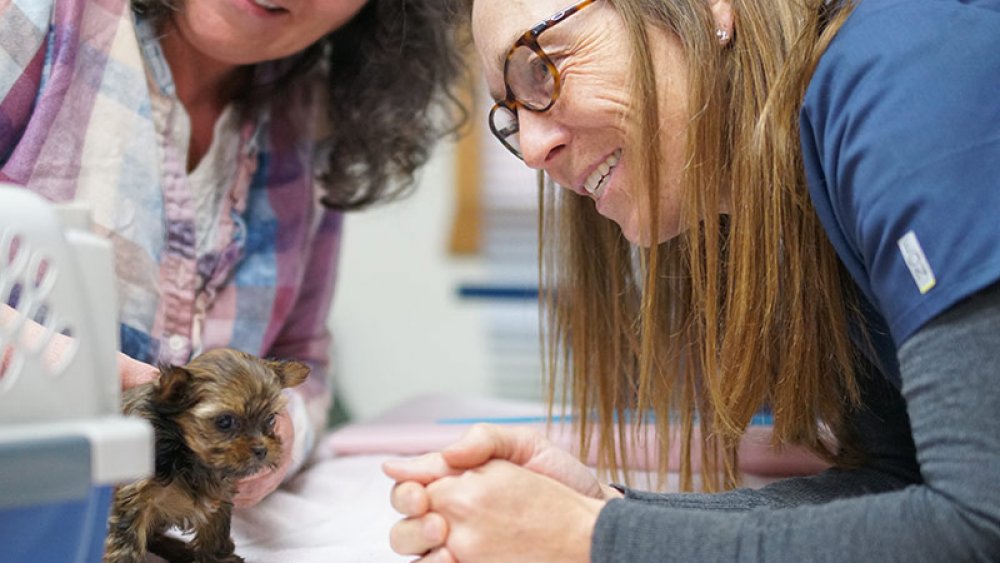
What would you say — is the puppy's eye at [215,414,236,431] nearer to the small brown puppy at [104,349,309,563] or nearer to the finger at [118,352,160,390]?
the small brown puppy at [104,349,309,563]

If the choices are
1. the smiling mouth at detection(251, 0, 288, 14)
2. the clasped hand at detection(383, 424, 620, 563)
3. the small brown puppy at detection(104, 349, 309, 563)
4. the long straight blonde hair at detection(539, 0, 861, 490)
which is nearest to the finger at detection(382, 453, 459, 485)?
the clasped hand at detection(383, 424, 620, 563)

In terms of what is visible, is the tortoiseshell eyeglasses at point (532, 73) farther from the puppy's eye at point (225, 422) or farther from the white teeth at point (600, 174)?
the puppy's eye at point (225, 422)

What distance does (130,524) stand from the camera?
110cm

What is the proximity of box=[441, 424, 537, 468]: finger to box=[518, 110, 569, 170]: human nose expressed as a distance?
0.35m

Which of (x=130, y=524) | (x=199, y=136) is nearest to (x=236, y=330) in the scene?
(x=199, y=136)

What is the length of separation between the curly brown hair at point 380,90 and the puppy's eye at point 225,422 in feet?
2.74

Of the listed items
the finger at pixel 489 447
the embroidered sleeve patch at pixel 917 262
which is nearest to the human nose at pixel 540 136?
the finger at pixel 489 447

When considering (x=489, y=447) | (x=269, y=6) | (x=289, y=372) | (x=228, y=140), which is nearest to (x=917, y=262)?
(x=489, y=447)

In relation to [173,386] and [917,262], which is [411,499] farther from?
[917,262]

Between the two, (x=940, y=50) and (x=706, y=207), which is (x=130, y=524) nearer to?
(x=706, y=207)

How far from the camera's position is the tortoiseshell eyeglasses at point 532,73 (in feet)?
4.01

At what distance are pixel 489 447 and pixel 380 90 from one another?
1000 mm

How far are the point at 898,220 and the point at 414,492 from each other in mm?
502

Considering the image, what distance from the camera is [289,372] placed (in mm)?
1189
